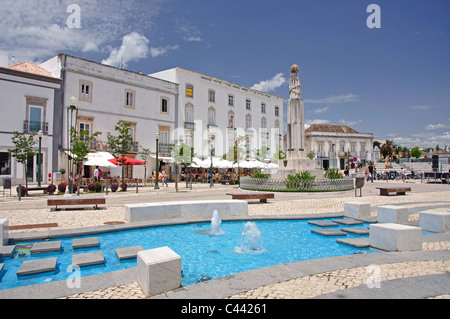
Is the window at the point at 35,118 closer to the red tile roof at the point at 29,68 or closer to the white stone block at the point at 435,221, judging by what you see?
the red tile roof at the point at 29,68

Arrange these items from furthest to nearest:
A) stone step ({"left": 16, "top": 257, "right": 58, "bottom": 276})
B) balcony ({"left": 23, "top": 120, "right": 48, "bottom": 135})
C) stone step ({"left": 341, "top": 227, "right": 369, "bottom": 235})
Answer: balcony ({"left": 23, "top": 120, "right": 48, "bottom": 135}) < stone step ({"left": 341, "top": 227, "right": 369, "bottom": 235}) < stone step ({"left": 16, "top": 257, "right": 58, "bottom": 276})

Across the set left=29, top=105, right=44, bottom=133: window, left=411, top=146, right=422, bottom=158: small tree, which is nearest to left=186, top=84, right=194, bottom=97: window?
left=29, top=105, right=44, bottom=133: window

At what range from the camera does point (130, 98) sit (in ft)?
105

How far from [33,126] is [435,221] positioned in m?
27.4

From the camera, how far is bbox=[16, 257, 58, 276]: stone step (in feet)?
15.1

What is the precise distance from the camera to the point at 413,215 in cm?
959

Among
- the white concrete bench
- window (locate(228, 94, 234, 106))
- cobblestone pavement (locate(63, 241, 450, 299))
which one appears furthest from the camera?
window (locate(228, 94, 234, 106))

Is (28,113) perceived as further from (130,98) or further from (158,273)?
(158,273)

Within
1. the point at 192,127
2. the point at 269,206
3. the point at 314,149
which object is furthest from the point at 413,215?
the point at 314,149

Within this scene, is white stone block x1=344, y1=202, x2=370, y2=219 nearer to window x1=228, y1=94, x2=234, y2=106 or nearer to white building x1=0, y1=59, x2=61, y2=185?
white building x1=0, y1=59, x2=61, y2=185

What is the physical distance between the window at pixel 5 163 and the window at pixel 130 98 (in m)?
11.8

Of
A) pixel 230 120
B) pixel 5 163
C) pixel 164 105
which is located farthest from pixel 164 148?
pixel 5 163

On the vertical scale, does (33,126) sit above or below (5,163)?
above

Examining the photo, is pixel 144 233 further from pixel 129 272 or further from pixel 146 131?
pixel 146 131
